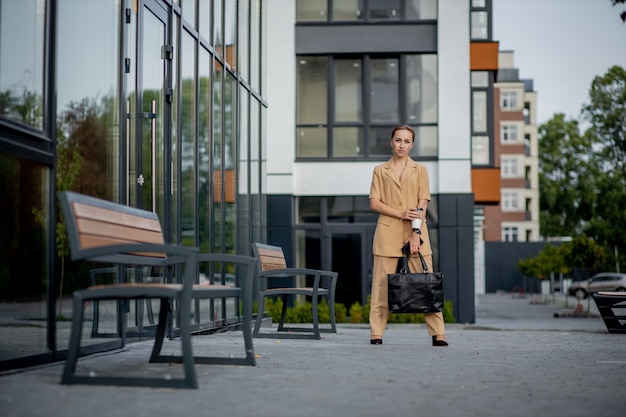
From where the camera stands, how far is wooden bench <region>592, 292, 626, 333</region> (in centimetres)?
1369

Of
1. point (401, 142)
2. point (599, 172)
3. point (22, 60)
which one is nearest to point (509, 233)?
point (599, 172)

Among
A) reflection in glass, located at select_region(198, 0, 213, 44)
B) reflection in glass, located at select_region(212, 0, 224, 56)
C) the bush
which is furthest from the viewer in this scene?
the bush

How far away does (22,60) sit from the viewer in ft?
23.6

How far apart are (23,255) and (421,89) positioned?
1717 cm

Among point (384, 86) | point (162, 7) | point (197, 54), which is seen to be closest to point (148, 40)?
point (162, 7)

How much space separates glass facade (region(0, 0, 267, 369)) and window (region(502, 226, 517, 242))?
7889 centimetres

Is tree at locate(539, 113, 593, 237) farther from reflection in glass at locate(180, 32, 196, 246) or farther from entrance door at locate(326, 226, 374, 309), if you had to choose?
reflection in glass at locate(180, 32, 196, 246)

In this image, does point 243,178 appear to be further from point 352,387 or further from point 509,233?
point 509,233

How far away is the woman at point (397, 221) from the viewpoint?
10086 mm

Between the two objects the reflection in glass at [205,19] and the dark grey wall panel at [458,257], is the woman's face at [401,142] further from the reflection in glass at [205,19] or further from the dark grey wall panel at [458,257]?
the dark grey wall panel at [458,257]

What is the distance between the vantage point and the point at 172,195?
11109mm

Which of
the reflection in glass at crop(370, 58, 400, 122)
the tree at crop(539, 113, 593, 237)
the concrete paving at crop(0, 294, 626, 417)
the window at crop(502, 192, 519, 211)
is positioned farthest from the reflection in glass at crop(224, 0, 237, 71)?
the window at crop(502, 192, 519, 211)

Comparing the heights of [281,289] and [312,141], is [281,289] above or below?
below

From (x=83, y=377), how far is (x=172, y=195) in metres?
5.49
